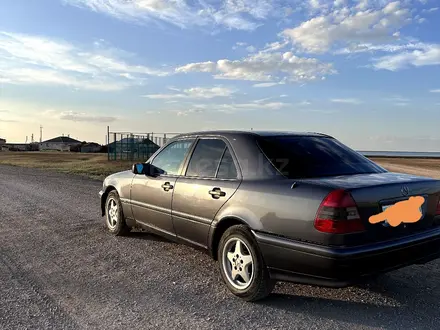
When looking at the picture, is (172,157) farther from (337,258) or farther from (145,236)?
(337,258)

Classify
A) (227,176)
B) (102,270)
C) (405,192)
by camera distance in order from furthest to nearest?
(102,270)
(227,176)
(405,192)

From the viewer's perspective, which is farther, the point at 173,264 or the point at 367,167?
the point at 173,264

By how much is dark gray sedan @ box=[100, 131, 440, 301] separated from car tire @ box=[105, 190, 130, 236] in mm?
1283

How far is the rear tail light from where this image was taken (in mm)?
3240

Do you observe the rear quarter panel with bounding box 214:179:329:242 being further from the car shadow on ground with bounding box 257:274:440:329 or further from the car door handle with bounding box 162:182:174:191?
the car door handle with bounding box 162:182:174:191

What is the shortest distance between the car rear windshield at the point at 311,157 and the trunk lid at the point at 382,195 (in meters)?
0.19

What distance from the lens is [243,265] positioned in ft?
12.7

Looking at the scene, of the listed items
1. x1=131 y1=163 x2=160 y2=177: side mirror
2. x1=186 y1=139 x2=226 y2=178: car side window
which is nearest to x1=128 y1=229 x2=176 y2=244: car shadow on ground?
x1=131 y1=163 x2=160 y2=177: side mirror

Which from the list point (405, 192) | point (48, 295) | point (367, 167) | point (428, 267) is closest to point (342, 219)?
point (405, 192)

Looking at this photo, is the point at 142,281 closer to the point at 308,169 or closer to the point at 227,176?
the point at 227,176

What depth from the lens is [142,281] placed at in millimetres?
4305

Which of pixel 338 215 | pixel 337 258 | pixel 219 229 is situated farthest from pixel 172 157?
pixel 337 258

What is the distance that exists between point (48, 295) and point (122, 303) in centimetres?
76

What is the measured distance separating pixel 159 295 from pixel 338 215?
1.87 meters
